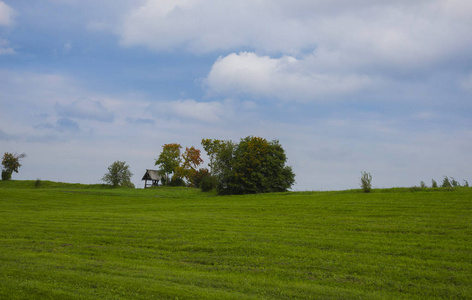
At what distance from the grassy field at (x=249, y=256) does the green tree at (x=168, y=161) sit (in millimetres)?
60786

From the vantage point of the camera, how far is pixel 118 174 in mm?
63094

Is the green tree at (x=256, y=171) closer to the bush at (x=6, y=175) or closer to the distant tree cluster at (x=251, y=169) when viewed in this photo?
the distant tree cluster at (x=251, y=169)

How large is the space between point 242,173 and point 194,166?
129 feet

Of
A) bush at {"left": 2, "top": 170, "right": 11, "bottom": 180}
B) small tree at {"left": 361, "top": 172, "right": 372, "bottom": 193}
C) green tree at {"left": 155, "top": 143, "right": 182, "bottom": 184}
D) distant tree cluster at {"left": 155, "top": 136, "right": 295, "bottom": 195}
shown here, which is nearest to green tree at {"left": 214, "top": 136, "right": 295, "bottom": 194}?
distant tree cluster at {"left": 155, "top": 136, "right": 295, "bottom": 195}

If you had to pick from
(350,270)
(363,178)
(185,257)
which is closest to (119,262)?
(185,257)

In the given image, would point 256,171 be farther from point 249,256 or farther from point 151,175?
point 151,175

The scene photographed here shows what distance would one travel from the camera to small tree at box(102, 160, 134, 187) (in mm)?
→ 62781

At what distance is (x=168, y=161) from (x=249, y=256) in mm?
71734

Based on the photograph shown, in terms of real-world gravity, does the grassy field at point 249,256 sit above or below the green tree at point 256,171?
below

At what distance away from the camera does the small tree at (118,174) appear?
62781mm

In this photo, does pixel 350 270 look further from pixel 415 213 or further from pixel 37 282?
pixel 415 213

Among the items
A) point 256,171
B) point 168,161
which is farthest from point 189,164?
point 256,171

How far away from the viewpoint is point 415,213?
17.5 m

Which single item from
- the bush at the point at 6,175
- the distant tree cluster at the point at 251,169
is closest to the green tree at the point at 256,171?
the distant tree cluster at the point at 251,169
